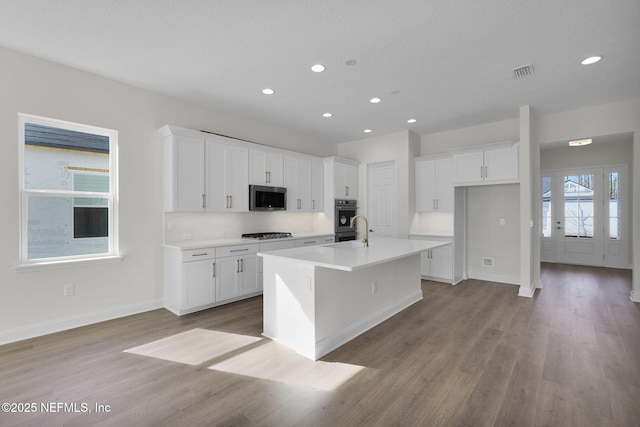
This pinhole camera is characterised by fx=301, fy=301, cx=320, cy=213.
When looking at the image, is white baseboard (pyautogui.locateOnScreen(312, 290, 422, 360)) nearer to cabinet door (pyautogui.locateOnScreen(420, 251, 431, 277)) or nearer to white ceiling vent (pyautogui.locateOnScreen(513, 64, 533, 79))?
cabinet door (pyautogui.locateOnScreen(420, 251, 431, 277))

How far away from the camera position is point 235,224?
4957 millimetres

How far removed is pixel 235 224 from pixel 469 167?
13.6 feet

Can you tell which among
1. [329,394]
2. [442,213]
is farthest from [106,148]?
[442,213]

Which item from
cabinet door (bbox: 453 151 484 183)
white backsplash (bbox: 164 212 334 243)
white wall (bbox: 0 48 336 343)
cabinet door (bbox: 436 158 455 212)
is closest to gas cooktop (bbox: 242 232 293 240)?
white backsplash (bbox: 164 212 334 243)

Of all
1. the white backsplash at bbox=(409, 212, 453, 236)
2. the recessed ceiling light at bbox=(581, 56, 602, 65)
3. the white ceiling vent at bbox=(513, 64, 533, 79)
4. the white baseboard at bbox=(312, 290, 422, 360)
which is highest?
the recessed ceiling light at bbox=(581, 56, 602, 65)

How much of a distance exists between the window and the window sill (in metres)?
0.08

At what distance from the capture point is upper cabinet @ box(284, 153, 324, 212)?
5.51 m

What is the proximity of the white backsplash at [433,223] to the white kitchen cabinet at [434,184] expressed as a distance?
0.93ft

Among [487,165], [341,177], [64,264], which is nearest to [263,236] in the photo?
[341,177]

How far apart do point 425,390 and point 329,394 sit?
0.71 m

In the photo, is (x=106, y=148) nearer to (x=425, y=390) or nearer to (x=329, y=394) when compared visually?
(x=329, y=394)

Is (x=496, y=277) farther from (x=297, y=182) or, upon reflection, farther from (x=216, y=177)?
(x=216, y=177)

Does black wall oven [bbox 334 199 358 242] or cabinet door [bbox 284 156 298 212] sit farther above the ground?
cabinet door [bbox 284 156 298 212]

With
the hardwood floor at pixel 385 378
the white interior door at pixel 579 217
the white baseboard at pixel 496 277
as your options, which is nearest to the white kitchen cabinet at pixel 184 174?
the hardwood floor at pixel 385 378
